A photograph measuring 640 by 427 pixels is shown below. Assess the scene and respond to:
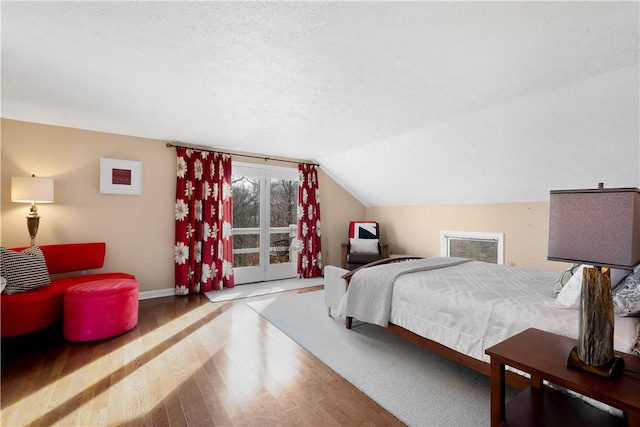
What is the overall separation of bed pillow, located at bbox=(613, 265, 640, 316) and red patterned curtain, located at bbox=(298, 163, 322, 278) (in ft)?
14.0

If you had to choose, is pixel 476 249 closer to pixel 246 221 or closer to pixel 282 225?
pixel 282 225

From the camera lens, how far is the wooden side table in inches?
42.1

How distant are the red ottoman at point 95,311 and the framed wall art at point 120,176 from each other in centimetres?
141

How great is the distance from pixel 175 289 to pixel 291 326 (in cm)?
208

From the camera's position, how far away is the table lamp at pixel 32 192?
119 inches

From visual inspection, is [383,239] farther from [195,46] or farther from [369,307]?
[195,46]

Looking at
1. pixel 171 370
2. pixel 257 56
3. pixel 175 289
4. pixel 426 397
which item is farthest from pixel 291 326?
pixel 257 56

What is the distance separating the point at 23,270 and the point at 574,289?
419cm

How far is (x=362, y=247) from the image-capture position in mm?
5133

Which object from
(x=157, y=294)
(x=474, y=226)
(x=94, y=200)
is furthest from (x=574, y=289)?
(x=94, y=200)

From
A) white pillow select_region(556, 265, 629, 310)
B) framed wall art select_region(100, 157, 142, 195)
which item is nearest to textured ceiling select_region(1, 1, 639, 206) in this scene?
framed wall art select_region(100, 157, 142, 195)

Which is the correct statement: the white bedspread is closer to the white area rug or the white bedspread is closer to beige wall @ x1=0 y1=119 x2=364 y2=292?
the white area rug

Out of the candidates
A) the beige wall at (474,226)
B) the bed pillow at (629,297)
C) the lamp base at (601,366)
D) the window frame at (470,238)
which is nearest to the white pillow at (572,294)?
the bed pillow at (629,297)

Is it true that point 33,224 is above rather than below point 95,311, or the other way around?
above
